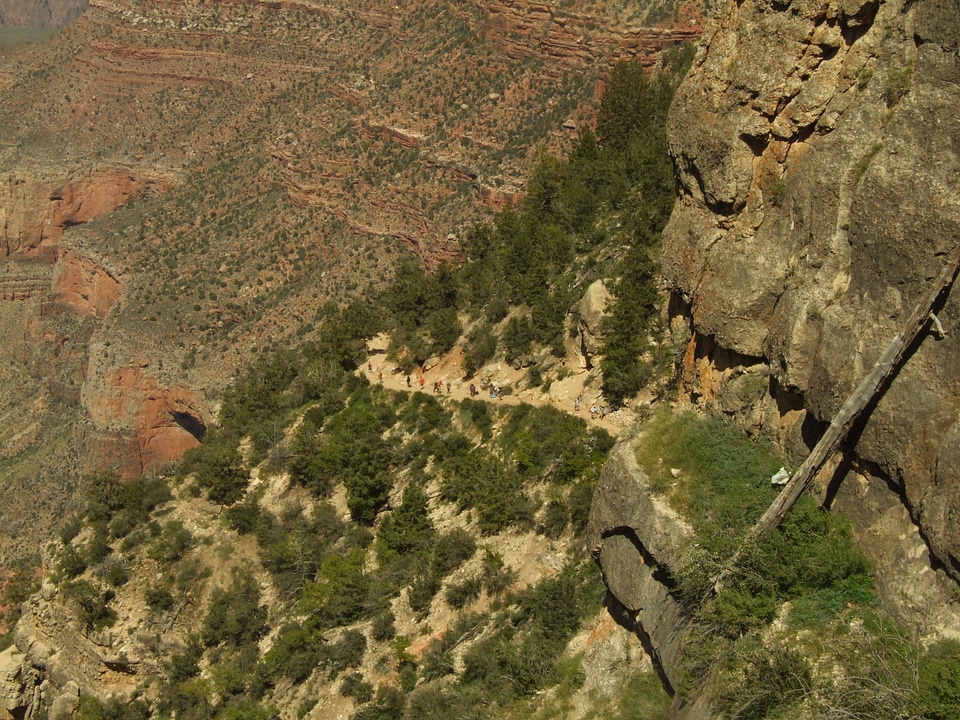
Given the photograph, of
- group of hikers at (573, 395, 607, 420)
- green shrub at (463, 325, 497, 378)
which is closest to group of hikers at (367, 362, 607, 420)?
group of hikers at (573, 395, 607, 420)

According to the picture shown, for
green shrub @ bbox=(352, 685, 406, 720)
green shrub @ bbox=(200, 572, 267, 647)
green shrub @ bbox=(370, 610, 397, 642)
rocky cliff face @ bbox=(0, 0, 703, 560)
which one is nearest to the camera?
green shrub @ bbox=(352, 685, 406, 720)

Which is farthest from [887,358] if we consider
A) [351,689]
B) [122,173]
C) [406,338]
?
[122,173]

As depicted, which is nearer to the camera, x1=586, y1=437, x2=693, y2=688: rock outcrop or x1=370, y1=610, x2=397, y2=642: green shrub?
x1=586, y1=437, x2=693, y2=688: rock outcrop

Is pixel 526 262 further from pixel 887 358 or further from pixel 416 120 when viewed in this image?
pixel 416 120

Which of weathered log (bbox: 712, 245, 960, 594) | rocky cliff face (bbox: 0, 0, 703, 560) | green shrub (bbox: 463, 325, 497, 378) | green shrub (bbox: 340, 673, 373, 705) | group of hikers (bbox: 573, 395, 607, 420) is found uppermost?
weathered log (bbox: 712, 245, 960, 594)

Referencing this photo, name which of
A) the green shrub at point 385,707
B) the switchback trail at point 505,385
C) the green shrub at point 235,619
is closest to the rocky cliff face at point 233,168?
the switchback trail at point 505,385

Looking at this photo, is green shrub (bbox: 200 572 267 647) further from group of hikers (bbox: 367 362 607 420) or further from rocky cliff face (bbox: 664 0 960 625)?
rocky cliff face (bbox: 664 0 960 625)
